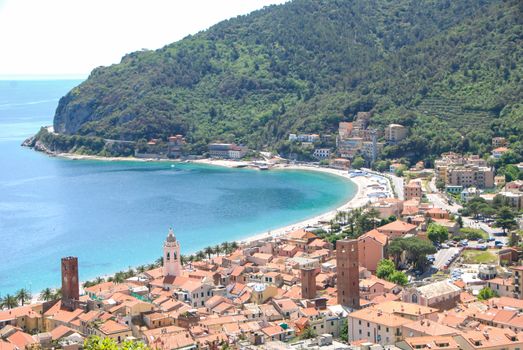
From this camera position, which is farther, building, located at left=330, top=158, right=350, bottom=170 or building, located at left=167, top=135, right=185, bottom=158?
building, located at left=167, top=135, right=185, bottom=158

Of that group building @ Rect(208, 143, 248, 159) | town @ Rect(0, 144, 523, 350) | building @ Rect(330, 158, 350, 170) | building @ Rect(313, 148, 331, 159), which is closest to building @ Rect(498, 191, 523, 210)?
town @ Rect(0, 144, 523, 350)

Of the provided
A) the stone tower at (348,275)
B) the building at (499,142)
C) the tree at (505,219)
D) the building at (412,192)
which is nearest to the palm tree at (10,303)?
the stone tower at (348,275)

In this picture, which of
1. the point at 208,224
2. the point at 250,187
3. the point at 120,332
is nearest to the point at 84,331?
the point at 120,332

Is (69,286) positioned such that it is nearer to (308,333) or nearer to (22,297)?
(22,297)

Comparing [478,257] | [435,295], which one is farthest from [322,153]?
[435,295]

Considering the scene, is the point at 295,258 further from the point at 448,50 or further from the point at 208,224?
the point at 448,50

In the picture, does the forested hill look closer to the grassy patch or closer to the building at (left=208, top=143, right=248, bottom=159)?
the building at (left=208, top=143, right=248, bottom=159)
